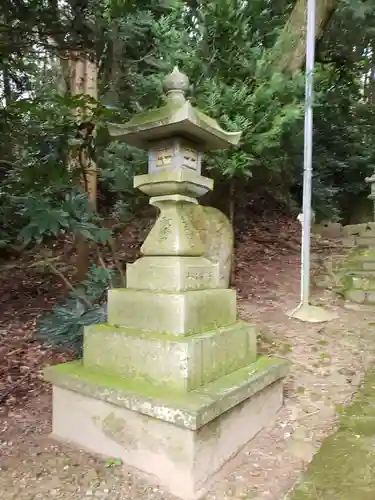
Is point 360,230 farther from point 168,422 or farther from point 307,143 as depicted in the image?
point 168,422

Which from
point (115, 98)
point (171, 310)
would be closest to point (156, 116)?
point (171, 310)

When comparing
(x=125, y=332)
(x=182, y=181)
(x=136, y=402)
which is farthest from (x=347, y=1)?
(x=136, y=402)

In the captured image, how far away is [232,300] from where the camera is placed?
9.24ft

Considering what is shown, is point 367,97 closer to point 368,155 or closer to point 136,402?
point 368,155

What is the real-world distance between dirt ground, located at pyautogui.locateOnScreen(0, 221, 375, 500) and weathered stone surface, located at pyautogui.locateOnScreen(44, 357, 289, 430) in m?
0.37

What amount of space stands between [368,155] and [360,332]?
696 cm

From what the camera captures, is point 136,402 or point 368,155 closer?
point 136,402

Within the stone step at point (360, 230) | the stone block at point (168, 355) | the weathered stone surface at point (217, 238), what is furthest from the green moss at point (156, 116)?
the stone step at point (360, 230)

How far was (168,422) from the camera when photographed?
81.7 inches

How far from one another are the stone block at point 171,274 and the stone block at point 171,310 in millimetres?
60

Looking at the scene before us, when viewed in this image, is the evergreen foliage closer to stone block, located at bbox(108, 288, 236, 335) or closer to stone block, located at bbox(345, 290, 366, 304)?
stone block, located at bbox(108, 288, 236, 335)

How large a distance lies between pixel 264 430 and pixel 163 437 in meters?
0.90

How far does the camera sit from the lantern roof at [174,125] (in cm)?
232

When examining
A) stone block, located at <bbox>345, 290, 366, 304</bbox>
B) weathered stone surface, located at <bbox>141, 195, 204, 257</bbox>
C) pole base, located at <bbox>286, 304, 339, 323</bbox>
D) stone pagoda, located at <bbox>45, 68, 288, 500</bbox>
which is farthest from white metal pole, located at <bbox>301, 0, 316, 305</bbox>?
weathered stone surface, located at <bbox>141, 195, 204, 257</bbox>
